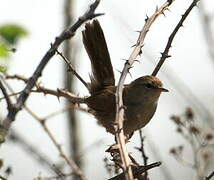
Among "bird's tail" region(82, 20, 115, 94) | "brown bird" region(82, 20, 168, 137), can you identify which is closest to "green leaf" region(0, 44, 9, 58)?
"brown bird" region(82, 20, 168, 137)

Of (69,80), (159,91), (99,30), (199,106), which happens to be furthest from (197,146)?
(69,80)

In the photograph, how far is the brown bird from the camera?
139 inches

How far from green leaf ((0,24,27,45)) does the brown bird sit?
1.85 metres

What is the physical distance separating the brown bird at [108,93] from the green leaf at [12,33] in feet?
6.07

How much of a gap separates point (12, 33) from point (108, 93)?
7.22 ft

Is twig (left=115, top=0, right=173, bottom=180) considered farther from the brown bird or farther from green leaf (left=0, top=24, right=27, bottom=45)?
the brown bird

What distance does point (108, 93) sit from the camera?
3.73 metres

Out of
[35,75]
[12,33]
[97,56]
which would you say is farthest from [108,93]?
[35,75]

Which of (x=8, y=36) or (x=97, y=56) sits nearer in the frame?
(x=8, y=36)

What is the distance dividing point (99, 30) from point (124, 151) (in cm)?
221

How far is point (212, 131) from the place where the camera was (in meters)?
4.12

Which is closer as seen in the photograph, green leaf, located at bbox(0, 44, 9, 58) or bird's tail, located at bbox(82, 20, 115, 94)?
green leaf, located at bbox(0, 44, 9, 58)

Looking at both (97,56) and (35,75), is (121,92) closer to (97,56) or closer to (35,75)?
(35,75)

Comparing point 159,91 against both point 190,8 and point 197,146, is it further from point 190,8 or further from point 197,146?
point 190,8
